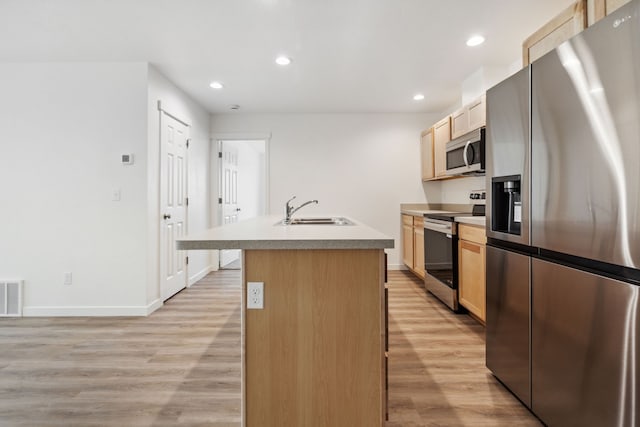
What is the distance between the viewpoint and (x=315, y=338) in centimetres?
135

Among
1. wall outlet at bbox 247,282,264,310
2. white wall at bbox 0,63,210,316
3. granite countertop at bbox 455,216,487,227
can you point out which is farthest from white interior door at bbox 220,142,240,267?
wall outlet at bbox 247,282,264,310

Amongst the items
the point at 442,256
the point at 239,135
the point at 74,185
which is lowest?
the point at 442,256

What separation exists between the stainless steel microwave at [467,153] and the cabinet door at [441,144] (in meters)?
0.27

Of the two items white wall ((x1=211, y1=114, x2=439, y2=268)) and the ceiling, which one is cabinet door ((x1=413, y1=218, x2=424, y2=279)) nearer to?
white wall ((x1=211, y1=114, x2=439, y2=268))

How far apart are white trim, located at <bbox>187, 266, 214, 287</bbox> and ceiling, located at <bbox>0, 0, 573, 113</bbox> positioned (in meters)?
2.39

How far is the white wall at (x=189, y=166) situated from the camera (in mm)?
3338

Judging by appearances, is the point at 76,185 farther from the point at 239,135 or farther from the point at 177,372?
the point at 239,135

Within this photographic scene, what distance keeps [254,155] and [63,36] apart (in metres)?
4.98

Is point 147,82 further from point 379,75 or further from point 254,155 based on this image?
point 254,155

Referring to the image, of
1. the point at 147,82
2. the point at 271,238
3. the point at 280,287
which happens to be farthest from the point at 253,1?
the point at 280,287

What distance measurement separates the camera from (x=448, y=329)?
9.30 feet

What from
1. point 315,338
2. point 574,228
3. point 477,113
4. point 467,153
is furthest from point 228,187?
point 574,228

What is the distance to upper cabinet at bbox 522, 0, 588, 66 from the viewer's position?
5.19ft

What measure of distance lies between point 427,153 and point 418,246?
137 centimetres
